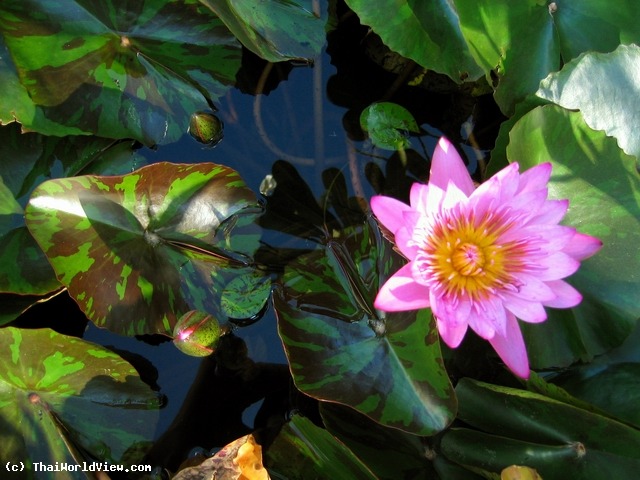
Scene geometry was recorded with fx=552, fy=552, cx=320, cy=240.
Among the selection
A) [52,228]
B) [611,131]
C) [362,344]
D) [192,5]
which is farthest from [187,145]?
[611,131]

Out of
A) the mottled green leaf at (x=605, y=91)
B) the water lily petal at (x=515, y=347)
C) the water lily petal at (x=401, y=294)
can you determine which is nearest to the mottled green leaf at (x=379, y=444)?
the water lily petal at (x=515, y=347)

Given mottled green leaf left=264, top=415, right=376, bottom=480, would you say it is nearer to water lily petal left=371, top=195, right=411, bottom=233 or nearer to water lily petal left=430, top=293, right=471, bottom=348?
water lily petal left=430, top=293, right=471, bottom=348

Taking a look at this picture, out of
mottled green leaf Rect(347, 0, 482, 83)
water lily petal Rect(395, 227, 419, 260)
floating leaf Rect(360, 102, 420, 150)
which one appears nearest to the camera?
water lily petal Rect(395, 227, 419, 260)

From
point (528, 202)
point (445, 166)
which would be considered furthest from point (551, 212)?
point (445, 166)

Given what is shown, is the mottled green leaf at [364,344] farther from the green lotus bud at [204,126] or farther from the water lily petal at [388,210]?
the green lotus bud at [204,126]

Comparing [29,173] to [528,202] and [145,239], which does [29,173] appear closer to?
[145,239]

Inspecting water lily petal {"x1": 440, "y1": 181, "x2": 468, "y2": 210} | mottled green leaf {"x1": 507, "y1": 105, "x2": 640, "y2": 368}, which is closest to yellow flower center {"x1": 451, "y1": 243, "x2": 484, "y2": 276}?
water lily petal {"x1": 440, "y1": 181, "x2": 468, "y2": 210}
